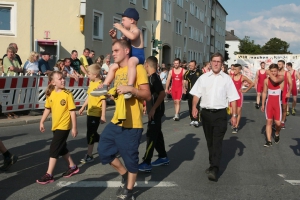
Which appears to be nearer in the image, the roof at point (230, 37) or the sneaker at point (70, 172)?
the sneaker at point (70, 172)

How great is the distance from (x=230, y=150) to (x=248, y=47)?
100 m

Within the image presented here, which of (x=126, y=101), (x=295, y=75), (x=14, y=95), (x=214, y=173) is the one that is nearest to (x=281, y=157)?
(x=214, y=173)

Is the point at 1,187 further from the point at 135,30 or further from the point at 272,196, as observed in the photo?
the point at 272,196

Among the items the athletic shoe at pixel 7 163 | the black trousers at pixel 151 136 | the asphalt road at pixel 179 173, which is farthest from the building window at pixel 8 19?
the black trousers at pixel 151 136

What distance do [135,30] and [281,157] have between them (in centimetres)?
437

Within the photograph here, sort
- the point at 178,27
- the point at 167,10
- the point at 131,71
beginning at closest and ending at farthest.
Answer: the point at 131,71 → the point at 167,10 → the point at 178,27

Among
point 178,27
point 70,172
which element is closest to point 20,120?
point 70,172

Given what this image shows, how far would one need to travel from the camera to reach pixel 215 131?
6.32m

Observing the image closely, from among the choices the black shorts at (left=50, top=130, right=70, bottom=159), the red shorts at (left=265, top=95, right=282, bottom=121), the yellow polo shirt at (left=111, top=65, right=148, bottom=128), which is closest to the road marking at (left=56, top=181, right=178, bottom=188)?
the black shorts at (left=50, top=130, right=70, bottom=159)

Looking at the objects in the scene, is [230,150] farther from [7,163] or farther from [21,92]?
[21,92]

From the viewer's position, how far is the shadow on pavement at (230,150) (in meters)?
7.23

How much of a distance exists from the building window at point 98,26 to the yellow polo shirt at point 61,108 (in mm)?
17886

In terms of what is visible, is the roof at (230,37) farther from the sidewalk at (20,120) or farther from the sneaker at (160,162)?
the sneaker at (160,162)

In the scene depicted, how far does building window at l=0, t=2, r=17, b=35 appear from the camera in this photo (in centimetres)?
2044
